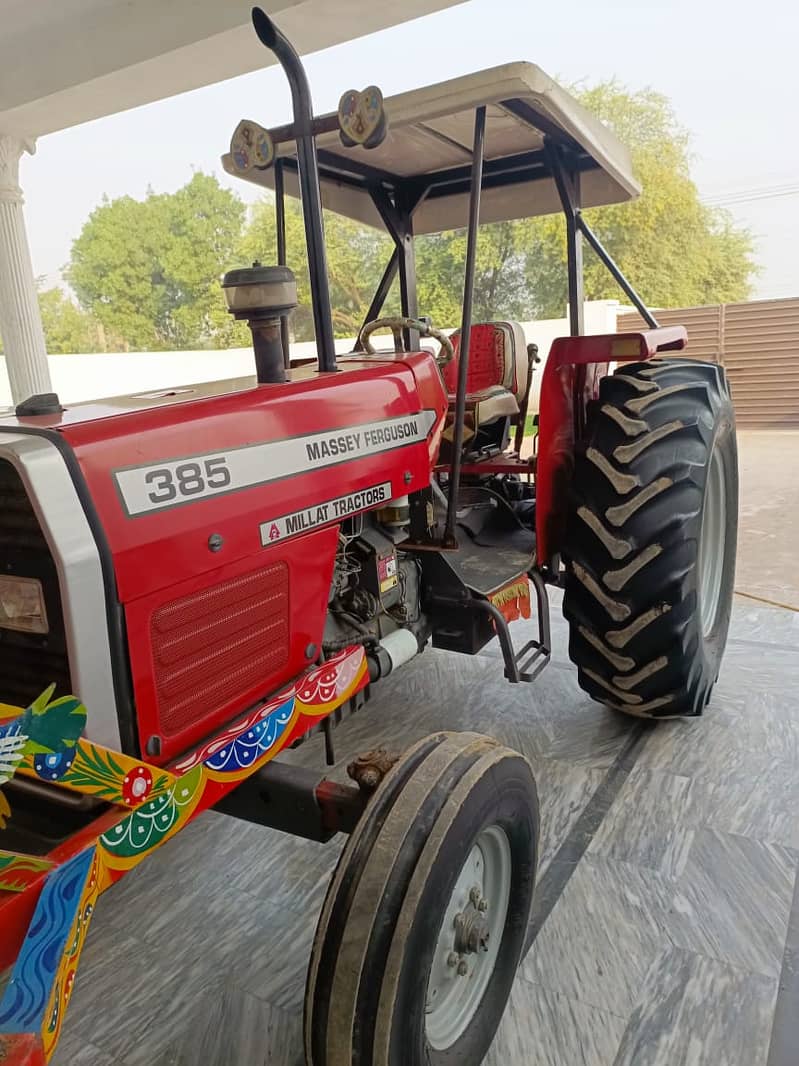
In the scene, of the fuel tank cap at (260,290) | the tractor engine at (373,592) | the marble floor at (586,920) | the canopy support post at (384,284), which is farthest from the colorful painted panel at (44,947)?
the canopy support post at (384,284)

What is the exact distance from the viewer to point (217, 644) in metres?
1.74

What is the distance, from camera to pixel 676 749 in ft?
9.07

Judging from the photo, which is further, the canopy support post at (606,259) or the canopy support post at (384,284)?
the canopy support post at (384,284)

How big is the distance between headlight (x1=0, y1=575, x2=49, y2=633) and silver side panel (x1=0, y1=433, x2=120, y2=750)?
3.1 inches

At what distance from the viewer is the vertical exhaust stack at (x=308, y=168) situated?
1.89m

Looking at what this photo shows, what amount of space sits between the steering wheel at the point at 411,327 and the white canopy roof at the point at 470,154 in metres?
0.51

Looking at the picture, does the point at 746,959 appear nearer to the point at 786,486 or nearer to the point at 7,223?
the point at 786,486

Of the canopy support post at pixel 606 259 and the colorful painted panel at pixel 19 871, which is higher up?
the canopy support post at pixel 606 259

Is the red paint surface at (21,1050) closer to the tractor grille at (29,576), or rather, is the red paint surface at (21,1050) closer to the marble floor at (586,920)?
the tractor grille at (29,576)

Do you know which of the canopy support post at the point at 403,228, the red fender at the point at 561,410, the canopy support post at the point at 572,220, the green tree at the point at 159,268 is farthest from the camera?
the green tree at the point at 159,268

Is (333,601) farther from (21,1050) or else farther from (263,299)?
(21,1050)

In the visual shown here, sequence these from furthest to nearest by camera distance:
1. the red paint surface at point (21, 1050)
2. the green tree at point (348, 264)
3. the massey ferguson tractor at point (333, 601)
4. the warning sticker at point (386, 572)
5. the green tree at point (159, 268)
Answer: the green tree at point (159, 268), the green tree at point (348, 264), the warning sticker at point (386, 572), the massey ferguson tractor at point (333, 601), the red paint surface at point (21, 1050)

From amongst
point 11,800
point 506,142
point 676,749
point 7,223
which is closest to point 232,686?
point 11,800

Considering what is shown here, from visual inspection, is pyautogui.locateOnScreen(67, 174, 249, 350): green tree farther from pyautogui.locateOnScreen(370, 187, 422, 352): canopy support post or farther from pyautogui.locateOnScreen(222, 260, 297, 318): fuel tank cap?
pyautogui.locateOnScreen(222, 260, 297, 318): fuel tank cap
